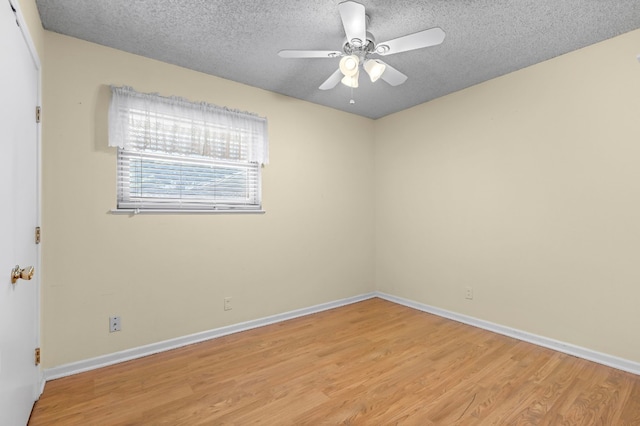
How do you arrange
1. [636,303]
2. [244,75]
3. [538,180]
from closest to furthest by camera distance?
1. [636,303]
2. [538,180]
3. [244,75]

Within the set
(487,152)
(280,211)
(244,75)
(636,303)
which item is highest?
(244,75)

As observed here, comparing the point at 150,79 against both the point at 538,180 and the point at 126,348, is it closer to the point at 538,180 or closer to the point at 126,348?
the point at 126,348

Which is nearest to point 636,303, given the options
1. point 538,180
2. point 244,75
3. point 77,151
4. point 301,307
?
point 538,180

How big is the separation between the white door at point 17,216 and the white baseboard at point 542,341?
3.44m

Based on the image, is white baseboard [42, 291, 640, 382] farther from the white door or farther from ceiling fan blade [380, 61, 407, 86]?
ceiling fan blade [380, 61, 407, 86]

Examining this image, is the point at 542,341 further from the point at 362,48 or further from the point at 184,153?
the point at 184,153

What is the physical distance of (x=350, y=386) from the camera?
2078mm

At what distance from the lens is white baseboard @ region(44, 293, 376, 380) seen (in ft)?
7.25

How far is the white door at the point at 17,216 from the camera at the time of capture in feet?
4.29


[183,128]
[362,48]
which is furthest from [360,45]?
[183,128]

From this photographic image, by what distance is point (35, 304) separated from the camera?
1.93 meters

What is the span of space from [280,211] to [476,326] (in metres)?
2.36

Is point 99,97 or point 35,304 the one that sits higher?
point 99,97

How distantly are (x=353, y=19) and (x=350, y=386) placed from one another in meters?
2.32
